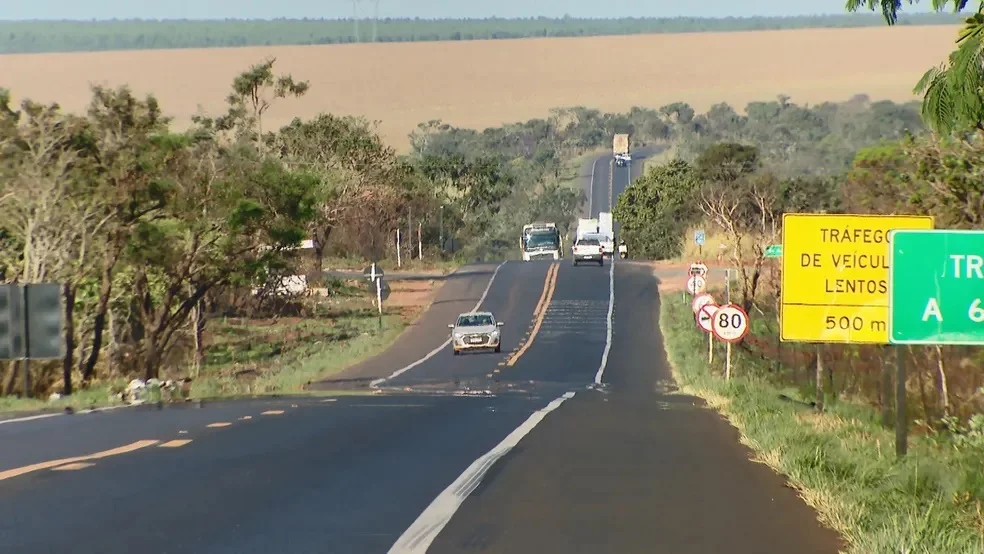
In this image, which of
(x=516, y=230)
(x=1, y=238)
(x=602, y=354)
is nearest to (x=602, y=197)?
(x=516, y=230)

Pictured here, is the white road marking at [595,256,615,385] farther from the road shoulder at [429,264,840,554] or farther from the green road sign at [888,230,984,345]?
the green road sign at [888,230,984,345]

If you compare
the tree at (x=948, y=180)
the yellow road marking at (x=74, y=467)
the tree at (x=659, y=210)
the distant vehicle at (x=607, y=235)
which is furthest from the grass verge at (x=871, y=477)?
the tree at (x=659, y=210)

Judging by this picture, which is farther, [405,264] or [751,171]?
[751,171]

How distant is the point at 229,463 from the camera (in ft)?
43.1

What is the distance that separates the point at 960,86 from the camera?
9398 millimetres

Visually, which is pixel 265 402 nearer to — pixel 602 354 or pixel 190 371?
pixel 190 371

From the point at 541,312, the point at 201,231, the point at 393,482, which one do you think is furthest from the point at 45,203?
the point at 541,312

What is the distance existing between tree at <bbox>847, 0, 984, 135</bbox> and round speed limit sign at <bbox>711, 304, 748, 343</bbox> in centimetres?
2031

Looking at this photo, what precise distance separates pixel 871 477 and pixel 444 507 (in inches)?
157

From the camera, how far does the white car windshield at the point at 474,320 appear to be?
52094mm

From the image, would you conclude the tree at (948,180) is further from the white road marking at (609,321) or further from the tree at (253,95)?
the tree at (253,95)

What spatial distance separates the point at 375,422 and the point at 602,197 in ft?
426

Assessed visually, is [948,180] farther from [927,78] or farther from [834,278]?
[927,78]

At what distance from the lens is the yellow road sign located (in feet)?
69.2
